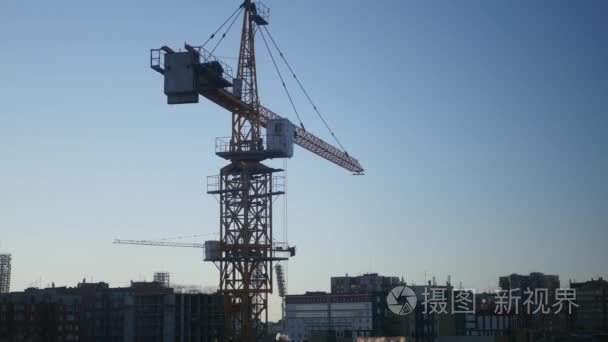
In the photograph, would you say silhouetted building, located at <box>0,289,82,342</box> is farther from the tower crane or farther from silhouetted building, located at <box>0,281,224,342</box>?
the tower crane

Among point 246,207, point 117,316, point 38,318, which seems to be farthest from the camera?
point 117,316

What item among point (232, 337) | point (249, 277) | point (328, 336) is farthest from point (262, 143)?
point (328, 336)

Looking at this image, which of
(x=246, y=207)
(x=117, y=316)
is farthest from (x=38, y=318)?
(x=246, y=207)

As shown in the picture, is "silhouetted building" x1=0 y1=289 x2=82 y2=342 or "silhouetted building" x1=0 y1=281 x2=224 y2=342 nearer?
"silhouetted building" x1=0 y1=281 x2=224 y2=342

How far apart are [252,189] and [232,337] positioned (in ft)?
49.4

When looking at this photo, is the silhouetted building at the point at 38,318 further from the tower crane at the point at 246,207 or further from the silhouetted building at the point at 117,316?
the tower crane at the point at 246,207

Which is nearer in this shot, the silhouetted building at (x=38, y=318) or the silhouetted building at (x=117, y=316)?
the silhouetted building at (x=117, y=316)

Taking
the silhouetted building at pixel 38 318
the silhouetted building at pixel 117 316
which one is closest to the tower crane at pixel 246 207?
the silhouetted building at pixel 117 316

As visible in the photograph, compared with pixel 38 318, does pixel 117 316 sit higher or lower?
lower

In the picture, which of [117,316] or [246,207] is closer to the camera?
[246,207]

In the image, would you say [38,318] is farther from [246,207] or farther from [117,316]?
[246,207]

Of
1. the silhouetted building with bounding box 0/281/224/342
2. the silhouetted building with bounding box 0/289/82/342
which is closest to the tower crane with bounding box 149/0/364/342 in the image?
the silhouetted building with bounding box 0/281/224/342

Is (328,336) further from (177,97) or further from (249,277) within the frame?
(177,97)

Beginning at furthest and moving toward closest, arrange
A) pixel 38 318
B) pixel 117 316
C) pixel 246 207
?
1. pixel 117 316
2. pixel 38 318
3. pixel 246 207
